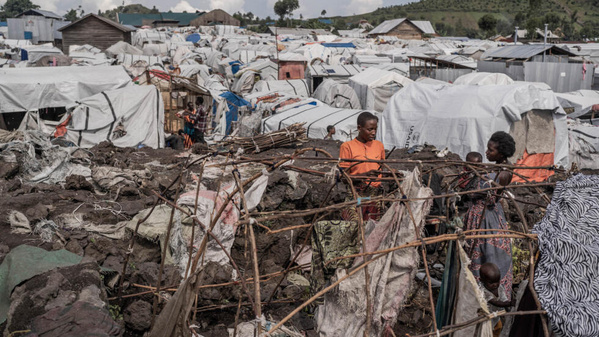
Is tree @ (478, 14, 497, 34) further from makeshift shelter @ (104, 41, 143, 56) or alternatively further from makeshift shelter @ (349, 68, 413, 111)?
makeshift shelter @ (349, 68, 413, 111)

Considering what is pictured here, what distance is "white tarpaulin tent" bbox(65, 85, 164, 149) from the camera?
11.3 meters

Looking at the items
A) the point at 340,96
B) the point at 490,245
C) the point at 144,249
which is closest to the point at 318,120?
the point at 340,96

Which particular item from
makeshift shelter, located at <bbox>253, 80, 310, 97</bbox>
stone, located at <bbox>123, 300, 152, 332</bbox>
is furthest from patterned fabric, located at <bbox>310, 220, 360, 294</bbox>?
makeshift shelter, located at <bbox>253, 80, 310, 97</bbox>

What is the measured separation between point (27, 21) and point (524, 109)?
48673 millimetres

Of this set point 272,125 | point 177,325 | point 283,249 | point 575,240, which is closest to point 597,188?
point 575,240

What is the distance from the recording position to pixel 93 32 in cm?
3331

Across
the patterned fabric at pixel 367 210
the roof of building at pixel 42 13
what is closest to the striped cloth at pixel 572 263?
the patterned fabric at pixel 367 210

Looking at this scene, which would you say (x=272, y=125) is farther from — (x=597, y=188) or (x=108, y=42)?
(x=108, y=42)

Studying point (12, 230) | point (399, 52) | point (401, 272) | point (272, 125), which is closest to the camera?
point (401, 272)

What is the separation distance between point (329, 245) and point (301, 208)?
3722 millimetres

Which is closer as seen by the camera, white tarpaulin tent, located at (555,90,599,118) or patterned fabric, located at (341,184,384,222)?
patterned fabric, located at (341,184,384,222)

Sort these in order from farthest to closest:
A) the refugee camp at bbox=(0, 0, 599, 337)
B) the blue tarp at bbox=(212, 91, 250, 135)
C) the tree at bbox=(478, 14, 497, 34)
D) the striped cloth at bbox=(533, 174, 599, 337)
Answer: the tree at bbox=(478, 14, 497, 34), the blue tarp at bbox=(212, 91, 250, 135), the refugee camp at bbox=(0, 0, 599, 337), the striped cloth at bbox=(533, 174, 599, 337)

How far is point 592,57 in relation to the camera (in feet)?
93.6

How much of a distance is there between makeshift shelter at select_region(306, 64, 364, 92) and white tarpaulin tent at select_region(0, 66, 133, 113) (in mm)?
9988
